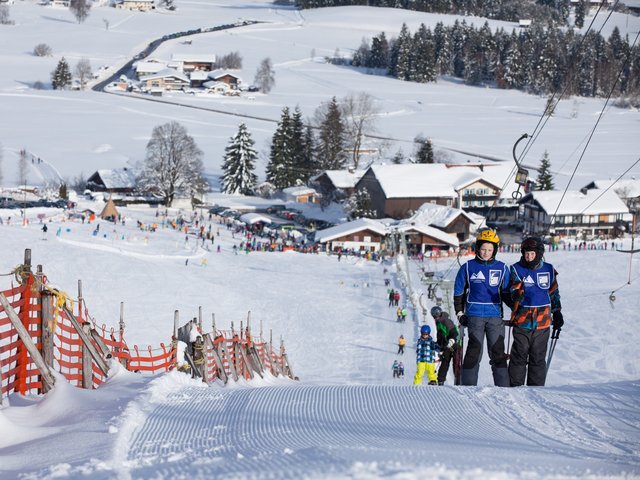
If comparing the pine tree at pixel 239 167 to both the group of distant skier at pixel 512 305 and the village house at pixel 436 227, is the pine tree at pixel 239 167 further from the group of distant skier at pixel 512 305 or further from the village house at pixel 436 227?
the group of distant skier at pixel 512 305

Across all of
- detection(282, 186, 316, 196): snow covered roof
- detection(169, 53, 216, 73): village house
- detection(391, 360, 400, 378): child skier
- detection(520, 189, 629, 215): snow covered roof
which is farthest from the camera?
detection(169, 53, 216, 73): village house

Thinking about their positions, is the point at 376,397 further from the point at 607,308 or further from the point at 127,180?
the point at 127,180

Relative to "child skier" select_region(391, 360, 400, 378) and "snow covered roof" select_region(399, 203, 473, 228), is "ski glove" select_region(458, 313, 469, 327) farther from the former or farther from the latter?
"snow covered roof" select_region(399, 203, 473, 228)

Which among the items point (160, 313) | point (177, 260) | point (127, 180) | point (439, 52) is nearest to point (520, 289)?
point (160, 313)

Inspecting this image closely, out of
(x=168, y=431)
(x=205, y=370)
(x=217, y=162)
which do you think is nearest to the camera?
(x=168, y=431)

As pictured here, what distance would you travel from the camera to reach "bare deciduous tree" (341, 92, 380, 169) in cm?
6266

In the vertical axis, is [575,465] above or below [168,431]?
above

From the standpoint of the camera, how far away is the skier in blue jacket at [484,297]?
6.72m

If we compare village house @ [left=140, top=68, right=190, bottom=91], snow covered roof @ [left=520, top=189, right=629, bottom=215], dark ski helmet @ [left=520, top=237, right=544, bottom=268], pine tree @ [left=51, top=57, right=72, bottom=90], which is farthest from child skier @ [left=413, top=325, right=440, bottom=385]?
village house @ [left=140, top=68, right=190, bottom=91]

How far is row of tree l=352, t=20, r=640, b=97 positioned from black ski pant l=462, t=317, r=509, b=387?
8829cm

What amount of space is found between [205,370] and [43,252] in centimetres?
2014

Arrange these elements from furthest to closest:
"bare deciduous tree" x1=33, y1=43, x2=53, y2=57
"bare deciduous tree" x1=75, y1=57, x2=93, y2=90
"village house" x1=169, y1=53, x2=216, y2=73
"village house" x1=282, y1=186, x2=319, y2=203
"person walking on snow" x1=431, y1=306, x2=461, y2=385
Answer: "village house" x1=169, y1=53, x2=216, y2=73 < "bare deciduous tree" x1=33, y1=43, x2=53, y2=57 < "bare deciduous tree" x1=75, y1=57, x2=93, y2=90 < "village house" x1=282, y1=186, x2=319, y2=203 < "person walking on snow" x1=431, y1=306, x2=461, y2=385

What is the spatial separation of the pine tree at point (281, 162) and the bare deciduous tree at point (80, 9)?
7302 centimetres

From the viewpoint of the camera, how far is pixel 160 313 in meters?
21.9
